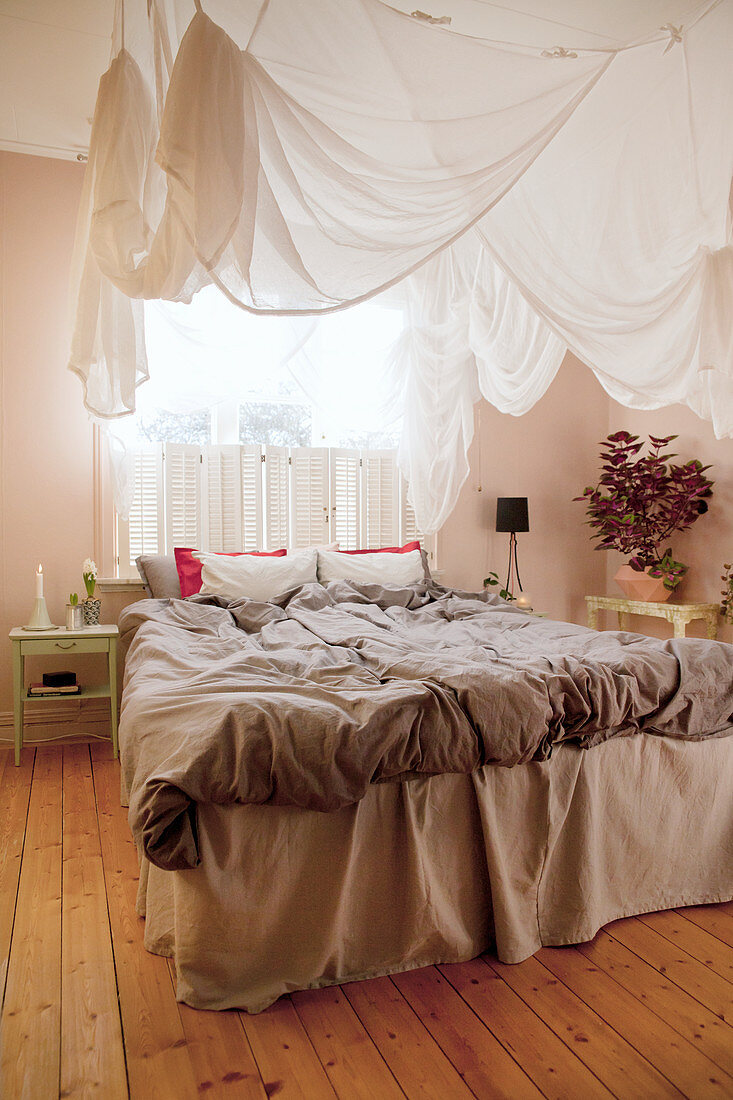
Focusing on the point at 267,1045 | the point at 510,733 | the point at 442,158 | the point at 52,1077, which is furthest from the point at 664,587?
the point at 52,1077

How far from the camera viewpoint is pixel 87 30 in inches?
112

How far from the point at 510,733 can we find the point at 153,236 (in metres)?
1.42

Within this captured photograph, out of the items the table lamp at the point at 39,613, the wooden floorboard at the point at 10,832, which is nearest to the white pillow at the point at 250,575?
the table lamp at the point at 39,613

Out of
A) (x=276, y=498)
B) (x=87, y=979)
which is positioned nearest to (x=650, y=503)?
(x=276, y=498)

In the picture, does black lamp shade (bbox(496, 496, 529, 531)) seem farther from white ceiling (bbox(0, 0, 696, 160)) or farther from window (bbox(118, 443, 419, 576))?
white ceiling (bbox(0, 0, 696, 160))

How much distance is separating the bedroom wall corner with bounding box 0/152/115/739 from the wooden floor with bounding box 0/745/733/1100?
1.96 meters

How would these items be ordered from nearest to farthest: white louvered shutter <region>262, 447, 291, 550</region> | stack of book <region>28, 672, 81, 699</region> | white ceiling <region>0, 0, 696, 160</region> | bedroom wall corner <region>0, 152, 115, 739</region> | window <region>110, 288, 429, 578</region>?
white ceiling <region>0, 0, 696, 160</region>
window <region>110, 288, 429, 578</region>
stack of book <region>28, 672, 81, 699</region>
bedroom wall corner <region>0, 152, 115, 739</region>
white louvered shutter <region>262, 447, 291, 550</region>

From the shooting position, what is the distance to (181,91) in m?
1.55

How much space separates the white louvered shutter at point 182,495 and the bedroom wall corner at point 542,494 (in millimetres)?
1471

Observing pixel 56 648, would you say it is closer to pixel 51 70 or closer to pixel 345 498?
pixel 345 498

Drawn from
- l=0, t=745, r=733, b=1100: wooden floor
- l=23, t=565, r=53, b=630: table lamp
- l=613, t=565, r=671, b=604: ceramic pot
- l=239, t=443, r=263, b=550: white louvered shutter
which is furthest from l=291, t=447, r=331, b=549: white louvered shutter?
l=0, t=745, r=733, b=1100: wooden floor

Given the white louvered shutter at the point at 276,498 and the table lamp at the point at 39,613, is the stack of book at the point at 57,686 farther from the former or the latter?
the white louvered shutter at the point at 276,498

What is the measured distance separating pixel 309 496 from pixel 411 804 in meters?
2.72

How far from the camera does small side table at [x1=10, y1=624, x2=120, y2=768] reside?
335cm
